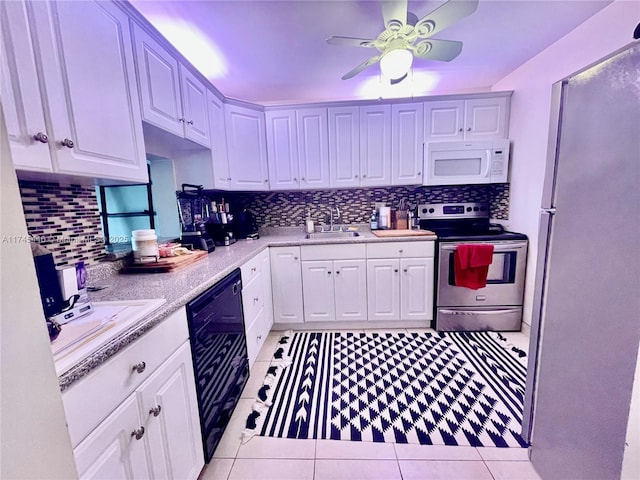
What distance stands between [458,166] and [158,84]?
2.45 m

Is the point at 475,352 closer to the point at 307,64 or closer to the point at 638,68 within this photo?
the point at 638,68

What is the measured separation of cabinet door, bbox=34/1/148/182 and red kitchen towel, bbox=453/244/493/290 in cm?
232

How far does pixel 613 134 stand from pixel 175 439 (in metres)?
1.76

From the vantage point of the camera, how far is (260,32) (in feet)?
5.37

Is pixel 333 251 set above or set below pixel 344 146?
below

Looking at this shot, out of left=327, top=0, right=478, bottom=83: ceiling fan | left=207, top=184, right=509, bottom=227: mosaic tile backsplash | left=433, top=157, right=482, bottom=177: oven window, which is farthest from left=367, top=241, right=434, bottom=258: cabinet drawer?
left=327, top=0, right=478, bottom=83: ceiling fan

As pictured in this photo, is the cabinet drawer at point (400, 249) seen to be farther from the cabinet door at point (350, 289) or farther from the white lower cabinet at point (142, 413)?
the white lower cabinet at point (142, 413)

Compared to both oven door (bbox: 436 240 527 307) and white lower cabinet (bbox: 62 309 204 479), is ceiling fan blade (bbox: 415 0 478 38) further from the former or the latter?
white lower cabinet (bbox: 62 309 204 479)

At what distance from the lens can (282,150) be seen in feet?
8.47

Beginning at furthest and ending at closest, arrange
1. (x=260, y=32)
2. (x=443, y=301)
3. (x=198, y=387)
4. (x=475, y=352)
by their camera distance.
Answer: (x=443, y=301)
(x=475, y=352)
(x=260, y=32)
(x=198, y=387)

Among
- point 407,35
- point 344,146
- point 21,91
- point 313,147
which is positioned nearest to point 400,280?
point 344,146

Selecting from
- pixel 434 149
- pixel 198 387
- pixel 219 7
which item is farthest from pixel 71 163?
pixel 434 149

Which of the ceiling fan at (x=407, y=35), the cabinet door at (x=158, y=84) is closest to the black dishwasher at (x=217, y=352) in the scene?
the cabinet door at (x=158, y=84)

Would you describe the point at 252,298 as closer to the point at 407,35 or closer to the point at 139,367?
the point at 139,367
